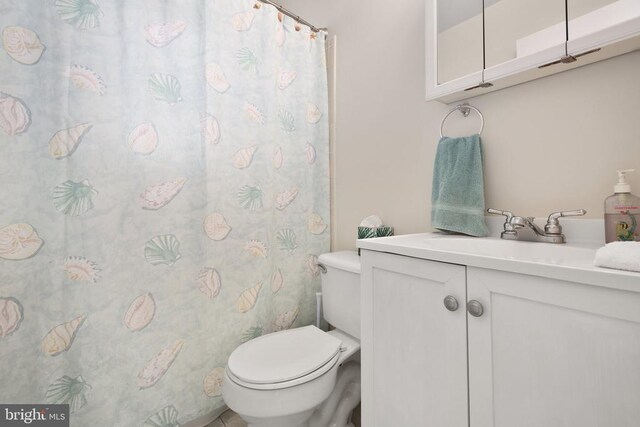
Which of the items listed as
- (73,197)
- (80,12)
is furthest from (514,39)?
(73,197)

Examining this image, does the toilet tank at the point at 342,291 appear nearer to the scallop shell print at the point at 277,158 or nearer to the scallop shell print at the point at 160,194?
the scallop shell print at the point at 277,158

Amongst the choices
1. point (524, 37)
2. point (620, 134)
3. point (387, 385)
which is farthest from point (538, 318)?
point (524, 37)

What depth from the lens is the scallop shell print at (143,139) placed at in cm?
106

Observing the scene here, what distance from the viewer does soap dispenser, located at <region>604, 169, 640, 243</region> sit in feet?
2.38

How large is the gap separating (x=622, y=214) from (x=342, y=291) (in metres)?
0.94

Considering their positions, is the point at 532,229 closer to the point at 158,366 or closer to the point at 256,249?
the point at 256,249

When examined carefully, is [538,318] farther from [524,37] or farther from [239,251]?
[239,251]

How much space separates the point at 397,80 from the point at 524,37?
53cm

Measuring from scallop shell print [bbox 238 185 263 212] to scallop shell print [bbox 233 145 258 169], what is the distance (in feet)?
0.34

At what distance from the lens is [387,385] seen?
2.72ft

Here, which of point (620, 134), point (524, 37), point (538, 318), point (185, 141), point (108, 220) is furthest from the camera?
point (185, 141)

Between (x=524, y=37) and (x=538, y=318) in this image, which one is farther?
(x=524, y=37)

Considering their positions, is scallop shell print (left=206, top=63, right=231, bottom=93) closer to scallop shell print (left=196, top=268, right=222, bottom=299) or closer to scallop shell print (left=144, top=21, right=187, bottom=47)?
scallop shell print (left=144, top=21, right=187, bottom=47)

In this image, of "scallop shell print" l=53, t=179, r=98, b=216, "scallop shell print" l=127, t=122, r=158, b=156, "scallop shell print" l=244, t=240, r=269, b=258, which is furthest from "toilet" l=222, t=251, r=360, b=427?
"scallop shell print" l=127, t=122, r=158, b=156
